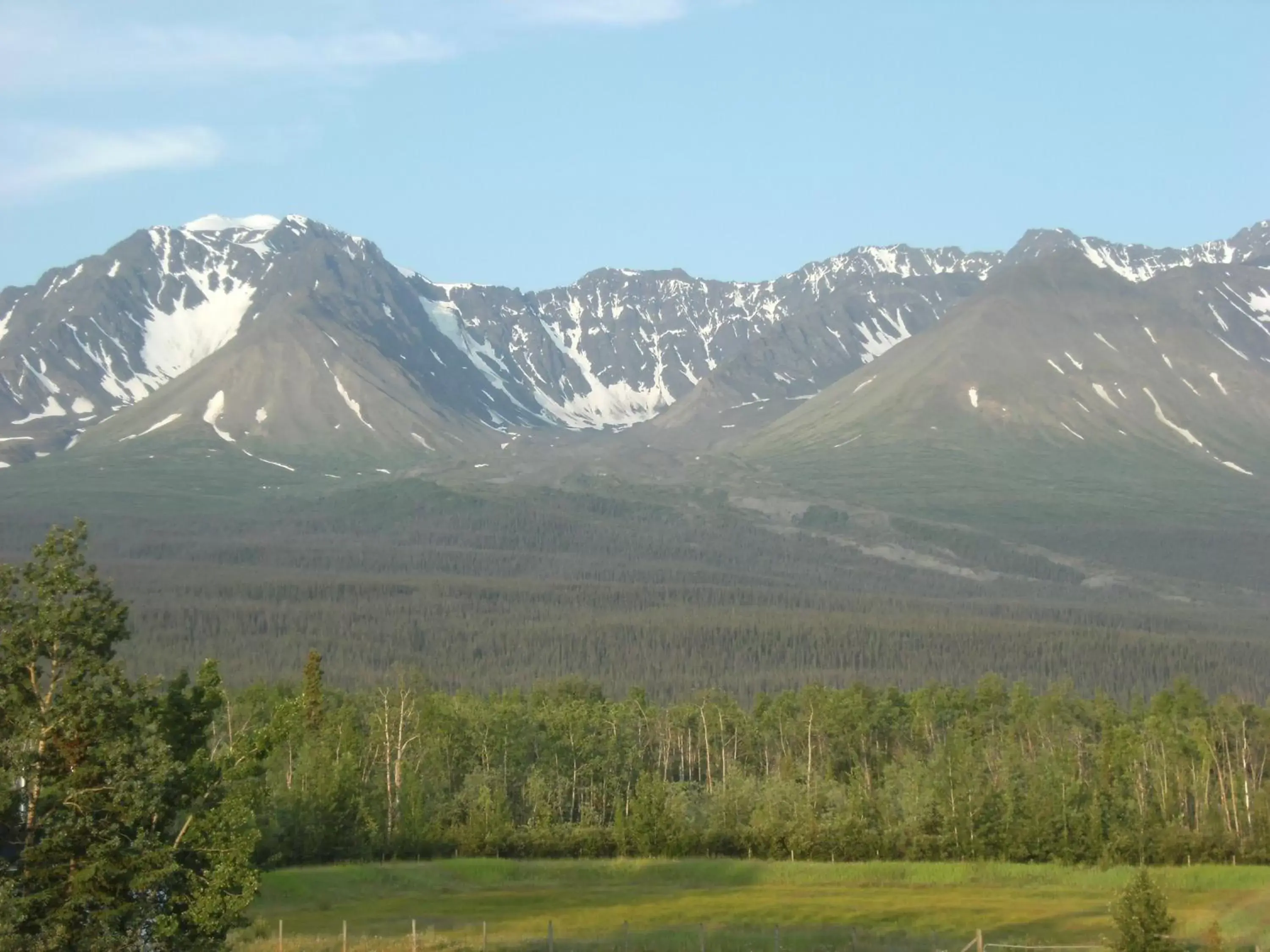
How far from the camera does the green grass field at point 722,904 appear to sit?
185 feet

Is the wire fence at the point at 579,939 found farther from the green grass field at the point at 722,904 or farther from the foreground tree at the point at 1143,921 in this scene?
the foreground tree at the point at 1143,921

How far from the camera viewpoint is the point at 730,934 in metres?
57.8

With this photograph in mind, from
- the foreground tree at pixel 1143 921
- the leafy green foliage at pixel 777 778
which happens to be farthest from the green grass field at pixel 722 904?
the foreground tree at pixel 1143 921

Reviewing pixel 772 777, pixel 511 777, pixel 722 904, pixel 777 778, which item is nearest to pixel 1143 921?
pixel 722 904

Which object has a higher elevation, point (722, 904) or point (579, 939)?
point (579, 939)

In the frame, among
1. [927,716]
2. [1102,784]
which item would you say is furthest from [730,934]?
[927,716]

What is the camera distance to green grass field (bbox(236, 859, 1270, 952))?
56.5 metres

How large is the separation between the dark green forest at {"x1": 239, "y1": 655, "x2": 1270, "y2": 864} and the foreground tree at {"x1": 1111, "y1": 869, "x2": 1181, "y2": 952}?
38.6 m

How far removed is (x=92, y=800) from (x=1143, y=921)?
25271 millimetres

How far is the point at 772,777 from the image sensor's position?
111 metres

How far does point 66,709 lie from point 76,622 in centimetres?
178

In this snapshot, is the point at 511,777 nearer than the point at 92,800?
No

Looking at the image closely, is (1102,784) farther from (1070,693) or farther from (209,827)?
(209,827)

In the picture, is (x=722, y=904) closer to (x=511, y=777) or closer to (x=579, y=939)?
(x=579, y=939)
